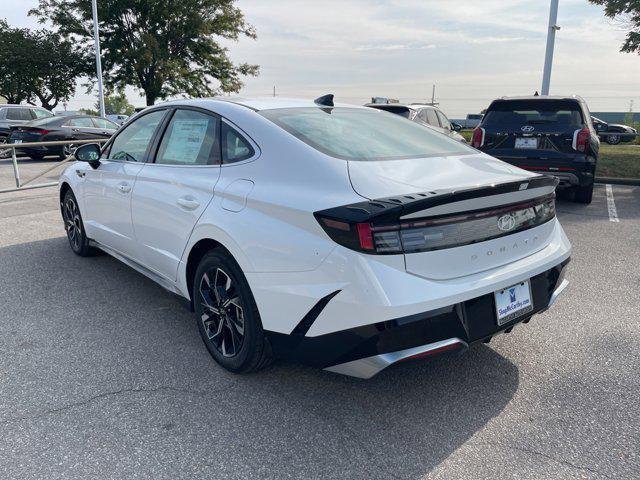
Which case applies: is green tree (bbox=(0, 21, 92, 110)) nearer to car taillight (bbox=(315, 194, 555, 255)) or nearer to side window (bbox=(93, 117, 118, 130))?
side window (bbox=(93, 117, 118, 130))

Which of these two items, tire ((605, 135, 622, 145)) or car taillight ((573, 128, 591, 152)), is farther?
tire ((605, 135, 622, 145))

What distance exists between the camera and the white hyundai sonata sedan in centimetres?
228

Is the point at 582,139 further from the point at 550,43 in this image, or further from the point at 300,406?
the point at 550,43

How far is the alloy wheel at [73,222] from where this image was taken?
17.2 ft

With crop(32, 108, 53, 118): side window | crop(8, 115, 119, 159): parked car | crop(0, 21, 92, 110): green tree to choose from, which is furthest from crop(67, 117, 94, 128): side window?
crop(0, 21, 92, 110): green tree

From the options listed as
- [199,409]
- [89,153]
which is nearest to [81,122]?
[89,153]

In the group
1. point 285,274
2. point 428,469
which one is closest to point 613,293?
point 428,469

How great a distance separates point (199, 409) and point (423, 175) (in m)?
1.69

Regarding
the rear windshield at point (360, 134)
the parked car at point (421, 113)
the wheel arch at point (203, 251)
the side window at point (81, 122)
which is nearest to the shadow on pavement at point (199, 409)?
the wheel arch at point (203, 251)

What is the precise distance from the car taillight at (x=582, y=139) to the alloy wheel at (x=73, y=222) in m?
6.88

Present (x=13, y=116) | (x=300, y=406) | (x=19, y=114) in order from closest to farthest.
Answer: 1. (x=300, y=406)
2. (x=13, y=116)
3. (x=19, y=114)

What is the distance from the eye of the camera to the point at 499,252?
8.54 ft

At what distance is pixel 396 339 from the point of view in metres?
2.28

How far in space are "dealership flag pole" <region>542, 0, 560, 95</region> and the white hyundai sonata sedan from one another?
13155 mm
